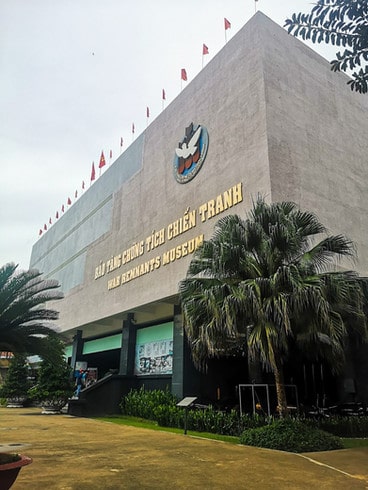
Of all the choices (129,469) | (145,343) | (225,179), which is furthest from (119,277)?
(129,469)

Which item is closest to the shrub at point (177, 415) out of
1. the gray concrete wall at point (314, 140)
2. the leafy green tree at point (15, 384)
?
the gray concrete wall at point (314, 140)

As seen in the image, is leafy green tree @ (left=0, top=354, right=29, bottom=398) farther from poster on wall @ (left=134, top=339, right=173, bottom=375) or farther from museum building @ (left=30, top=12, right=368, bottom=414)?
poster on wall @ (left=134, top=339, right=173, bottom=375)

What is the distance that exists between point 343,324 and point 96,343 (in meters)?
24.4

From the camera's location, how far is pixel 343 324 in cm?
1116

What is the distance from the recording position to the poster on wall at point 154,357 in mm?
21938

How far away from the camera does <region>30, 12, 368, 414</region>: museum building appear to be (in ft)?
57.0

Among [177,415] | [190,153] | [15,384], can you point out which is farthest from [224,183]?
[15,384]

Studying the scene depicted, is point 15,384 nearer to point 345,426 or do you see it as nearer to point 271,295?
point 345,426

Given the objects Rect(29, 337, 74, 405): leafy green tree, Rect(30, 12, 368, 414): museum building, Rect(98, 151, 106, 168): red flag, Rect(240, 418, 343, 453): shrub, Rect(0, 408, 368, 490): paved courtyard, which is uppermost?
Rect(98, 151, 106, 168): red flag

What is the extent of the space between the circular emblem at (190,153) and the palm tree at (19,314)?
11462 millimetres

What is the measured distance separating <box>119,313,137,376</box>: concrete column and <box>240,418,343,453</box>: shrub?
14030 mm

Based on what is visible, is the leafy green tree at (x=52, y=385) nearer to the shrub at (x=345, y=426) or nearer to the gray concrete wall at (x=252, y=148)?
the gray concrete wall at (x=252, y=148)

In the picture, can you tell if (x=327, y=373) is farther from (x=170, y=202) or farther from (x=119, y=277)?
(x=119, y=277)

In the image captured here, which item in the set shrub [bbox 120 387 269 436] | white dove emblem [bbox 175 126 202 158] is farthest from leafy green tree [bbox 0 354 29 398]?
white dove emblem [bbox 175 126 202 158]
